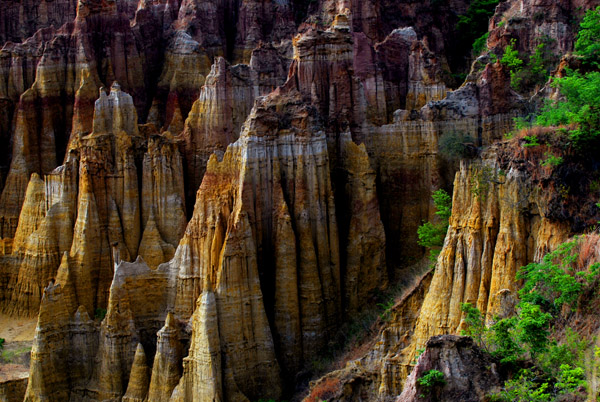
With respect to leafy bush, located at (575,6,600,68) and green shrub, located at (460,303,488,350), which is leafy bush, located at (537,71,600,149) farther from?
green shrub, located at (460,303,488,350)

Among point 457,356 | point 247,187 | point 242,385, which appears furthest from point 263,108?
point 457,356

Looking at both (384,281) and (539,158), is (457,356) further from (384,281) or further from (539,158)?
(384,281)

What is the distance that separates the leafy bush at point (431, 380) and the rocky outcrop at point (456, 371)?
0.03 m

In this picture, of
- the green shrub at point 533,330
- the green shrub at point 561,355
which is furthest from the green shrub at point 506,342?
the green shrub at point 561,355

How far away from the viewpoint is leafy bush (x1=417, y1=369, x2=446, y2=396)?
2184 cm

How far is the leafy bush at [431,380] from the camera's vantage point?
2184cm

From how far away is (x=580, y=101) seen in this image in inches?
1129

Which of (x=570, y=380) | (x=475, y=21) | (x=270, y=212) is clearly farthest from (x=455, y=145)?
(x=475, y=21)

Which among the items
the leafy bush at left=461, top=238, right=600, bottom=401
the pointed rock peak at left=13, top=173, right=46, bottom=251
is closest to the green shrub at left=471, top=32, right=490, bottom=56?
the pointed rock peak at left=13, top=173, right=46, bottom=251

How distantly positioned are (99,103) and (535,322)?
22.2 m

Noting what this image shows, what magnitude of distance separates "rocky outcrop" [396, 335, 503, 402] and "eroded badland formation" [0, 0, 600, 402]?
6cm

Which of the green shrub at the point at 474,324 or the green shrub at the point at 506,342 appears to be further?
the green shrub at the point at 474,324

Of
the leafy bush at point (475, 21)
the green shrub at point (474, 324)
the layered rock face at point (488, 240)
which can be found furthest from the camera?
the leafy bush at point (475, 21)

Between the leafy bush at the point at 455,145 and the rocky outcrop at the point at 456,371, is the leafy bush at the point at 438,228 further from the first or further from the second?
the rocky outcrop at the point at 456,371
